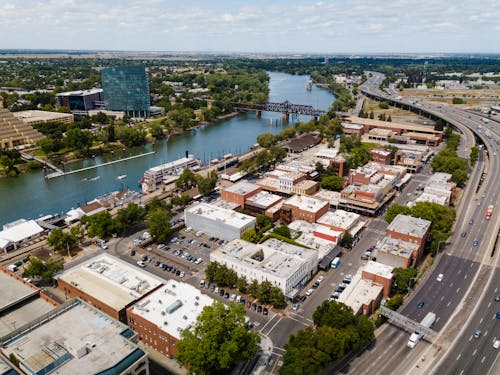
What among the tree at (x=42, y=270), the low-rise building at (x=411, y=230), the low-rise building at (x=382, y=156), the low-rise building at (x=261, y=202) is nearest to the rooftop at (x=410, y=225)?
the low-rise building at (x=411, y=230)

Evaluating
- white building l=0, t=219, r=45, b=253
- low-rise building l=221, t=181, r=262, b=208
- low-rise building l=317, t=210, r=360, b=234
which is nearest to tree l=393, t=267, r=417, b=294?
low-rise building l=317, t=210, r=360, b=234

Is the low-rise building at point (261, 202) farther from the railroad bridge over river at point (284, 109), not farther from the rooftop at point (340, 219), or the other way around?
the railroad bridge over river at point (284, 109)

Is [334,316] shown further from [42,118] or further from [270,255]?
[42,118]

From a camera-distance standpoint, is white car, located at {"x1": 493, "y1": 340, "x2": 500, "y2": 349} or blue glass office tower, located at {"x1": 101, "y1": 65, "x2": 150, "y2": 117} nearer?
white car, located at {"x1": 493, "y1": 340, "x2": 500, "y2": 349}

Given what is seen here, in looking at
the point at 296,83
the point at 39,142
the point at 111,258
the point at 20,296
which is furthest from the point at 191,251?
the point at 296,83

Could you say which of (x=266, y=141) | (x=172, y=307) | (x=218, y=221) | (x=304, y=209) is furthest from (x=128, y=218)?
(x=266, y=141)

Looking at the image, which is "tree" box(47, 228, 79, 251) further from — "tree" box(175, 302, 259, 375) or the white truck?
the white truck

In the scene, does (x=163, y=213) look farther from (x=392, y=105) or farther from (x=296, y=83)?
(x=296, y=83)
